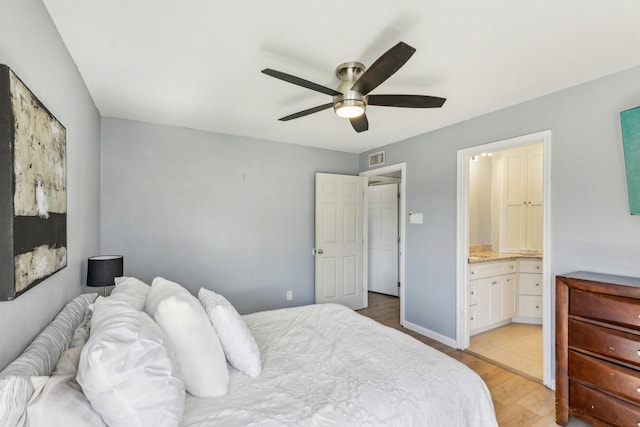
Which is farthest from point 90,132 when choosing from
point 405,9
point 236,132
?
point 405,9

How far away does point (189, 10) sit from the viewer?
5.15 ft

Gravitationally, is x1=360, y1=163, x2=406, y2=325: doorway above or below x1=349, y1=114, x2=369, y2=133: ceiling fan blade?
below

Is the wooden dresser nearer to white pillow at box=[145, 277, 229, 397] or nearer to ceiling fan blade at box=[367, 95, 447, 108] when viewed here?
ceiling fan blade at box=[367, 95, 447, 108]

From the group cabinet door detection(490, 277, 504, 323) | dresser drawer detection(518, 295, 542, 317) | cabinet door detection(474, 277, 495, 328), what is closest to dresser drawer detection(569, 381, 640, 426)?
cabinet door detection(474, 277, 495, 328)

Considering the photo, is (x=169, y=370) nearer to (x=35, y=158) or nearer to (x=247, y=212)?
(x=35, y=158)

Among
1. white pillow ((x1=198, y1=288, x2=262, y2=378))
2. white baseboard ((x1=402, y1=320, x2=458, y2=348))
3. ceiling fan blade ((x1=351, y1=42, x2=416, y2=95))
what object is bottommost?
white baseboard ((x1=402, y1=320, x2=458, y2=348))

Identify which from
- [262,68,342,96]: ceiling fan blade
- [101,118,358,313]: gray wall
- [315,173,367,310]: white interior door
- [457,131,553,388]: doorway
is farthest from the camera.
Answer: [315,173,367,310]: white interior door

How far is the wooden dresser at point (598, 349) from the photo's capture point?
1.79 meters

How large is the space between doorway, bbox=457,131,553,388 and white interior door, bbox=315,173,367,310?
1615mm

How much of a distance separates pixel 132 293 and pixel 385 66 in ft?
6.01

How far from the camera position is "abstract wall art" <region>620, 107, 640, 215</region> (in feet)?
6.43

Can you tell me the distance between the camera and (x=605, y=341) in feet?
6.19

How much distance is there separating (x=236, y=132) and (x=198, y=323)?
9.06 ft

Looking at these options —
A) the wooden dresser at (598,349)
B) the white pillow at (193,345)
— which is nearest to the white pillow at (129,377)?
the white pillow at (193,345)
